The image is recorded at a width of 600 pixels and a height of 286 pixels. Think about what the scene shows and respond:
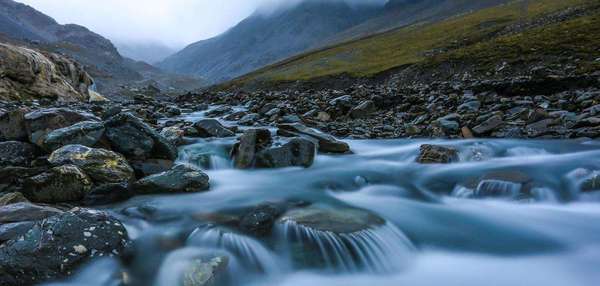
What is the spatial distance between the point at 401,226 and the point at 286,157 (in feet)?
15.6

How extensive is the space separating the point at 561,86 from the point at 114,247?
19006 mm

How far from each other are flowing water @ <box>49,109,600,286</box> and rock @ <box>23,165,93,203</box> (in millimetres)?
924

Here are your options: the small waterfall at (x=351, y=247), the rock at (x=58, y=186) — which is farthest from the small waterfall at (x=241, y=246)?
the rock at (x=58, y=186)

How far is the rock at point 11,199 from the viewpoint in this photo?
7164 millimetres

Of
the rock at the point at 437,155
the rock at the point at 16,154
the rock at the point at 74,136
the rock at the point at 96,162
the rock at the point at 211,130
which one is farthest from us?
the rock at the point at 211,130

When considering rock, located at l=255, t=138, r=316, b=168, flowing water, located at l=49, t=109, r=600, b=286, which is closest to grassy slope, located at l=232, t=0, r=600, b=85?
flowing water, located at l=49, t=109, r=600, b=286

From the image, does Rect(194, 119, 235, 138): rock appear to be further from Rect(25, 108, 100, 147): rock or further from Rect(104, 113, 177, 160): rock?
Rect(25, 108, 100, 147): rock

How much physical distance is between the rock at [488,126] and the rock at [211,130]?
27.5 feet

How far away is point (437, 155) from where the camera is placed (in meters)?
11.6

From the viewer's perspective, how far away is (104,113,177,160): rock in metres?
11.2

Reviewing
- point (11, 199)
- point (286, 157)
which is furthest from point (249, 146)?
point (11, 199)

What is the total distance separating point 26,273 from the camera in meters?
5.32

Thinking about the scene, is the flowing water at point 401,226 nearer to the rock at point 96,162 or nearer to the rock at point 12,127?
the rock at point 96,162

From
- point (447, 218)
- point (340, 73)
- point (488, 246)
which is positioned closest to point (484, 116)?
point (447, 218)
